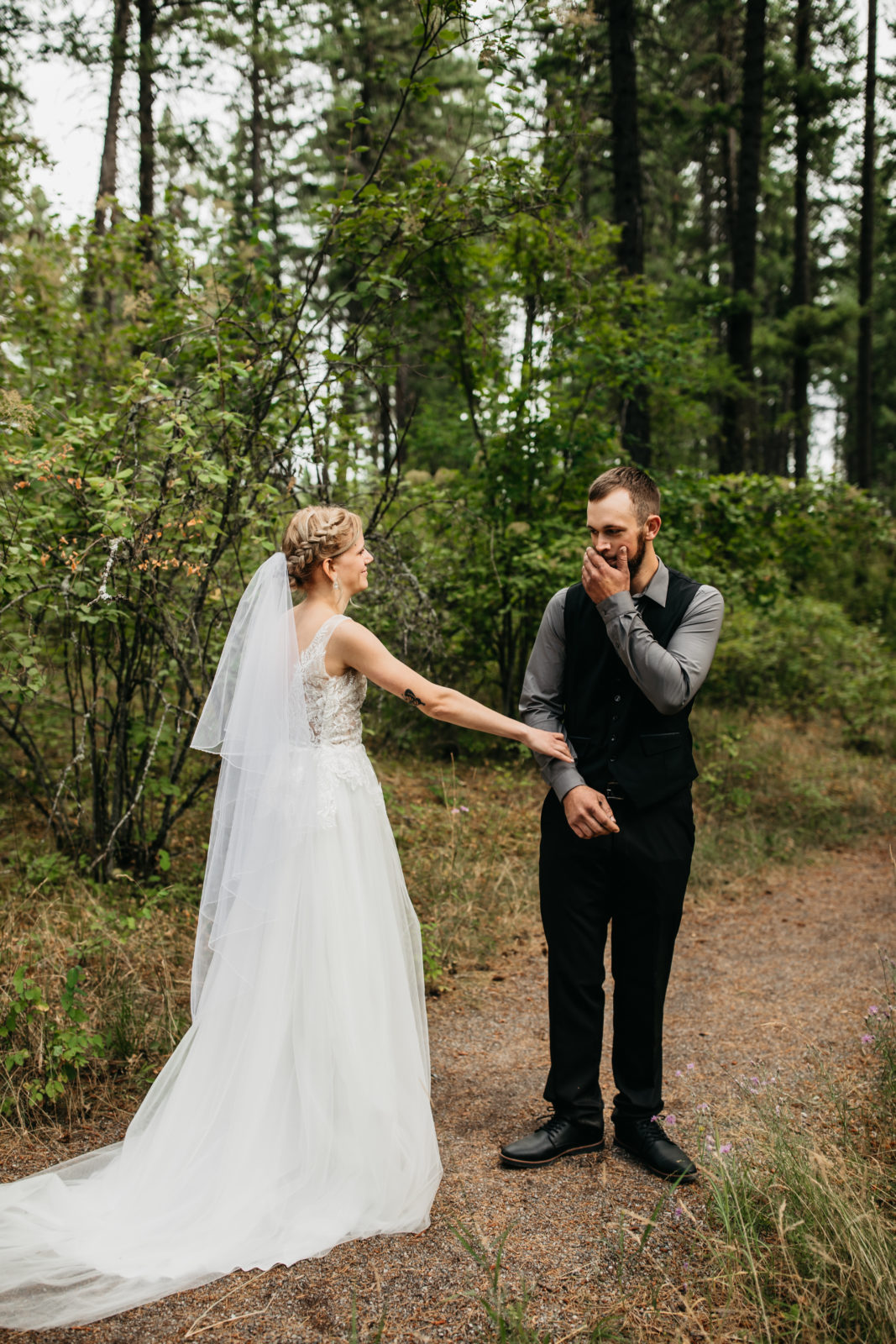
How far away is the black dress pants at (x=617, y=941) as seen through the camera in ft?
9.92

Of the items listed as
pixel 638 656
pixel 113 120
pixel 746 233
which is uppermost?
pixel 113 120

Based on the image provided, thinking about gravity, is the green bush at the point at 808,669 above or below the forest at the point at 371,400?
below

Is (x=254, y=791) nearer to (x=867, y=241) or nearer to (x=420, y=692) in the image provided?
(x=420, y=692)

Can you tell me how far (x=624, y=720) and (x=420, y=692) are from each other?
0.70m

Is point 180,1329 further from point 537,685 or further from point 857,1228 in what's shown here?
point 537,685

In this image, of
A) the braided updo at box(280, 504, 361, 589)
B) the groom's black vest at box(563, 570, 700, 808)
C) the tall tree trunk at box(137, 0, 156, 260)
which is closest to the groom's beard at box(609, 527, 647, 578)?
the groom's black vest at box(563, 570, 700, 808)

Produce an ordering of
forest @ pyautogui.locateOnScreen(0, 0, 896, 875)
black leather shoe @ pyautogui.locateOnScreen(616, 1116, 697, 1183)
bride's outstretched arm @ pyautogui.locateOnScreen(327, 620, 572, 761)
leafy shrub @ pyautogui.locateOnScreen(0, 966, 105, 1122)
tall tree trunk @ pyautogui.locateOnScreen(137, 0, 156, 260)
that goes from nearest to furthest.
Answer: black leather shoe @ pyautogui.locateOnScreen(616, 1116, 697, 1183)
bride's outstretched arm @ pyautogui.locateOnScreen(327, 620, 572, 761)
leafy shrub @ pyautogui.locateOnScreen(0, 966, 105, 1122)
forest @ pyautogui.locateOnScreen(0, 0, 896, 875)
tall tree trunk @ pyautogui.locateOnScreen(137, 0, 156, 260)

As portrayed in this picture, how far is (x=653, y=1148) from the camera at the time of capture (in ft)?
9.88

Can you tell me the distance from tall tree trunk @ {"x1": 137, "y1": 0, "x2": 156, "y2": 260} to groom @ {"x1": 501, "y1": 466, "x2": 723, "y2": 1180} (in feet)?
36.6

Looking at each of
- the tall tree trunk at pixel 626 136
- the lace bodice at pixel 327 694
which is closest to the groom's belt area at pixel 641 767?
the lace bodice at pixel 327 694

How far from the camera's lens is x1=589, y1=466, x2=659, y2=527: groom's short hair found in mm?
3004

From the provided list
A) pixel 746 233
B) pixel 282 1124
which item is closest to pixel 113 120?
pixel 746 233

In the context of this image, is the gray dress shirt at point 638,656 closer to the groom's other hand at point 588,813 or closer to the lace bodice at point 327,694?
the groom's other hand at point 588,813

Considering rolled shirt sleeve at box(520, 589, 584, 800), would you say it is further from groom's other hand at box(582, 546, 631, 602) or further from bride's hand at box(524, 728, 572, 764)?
groom's other hand at box(582, 546, 631, 602)
